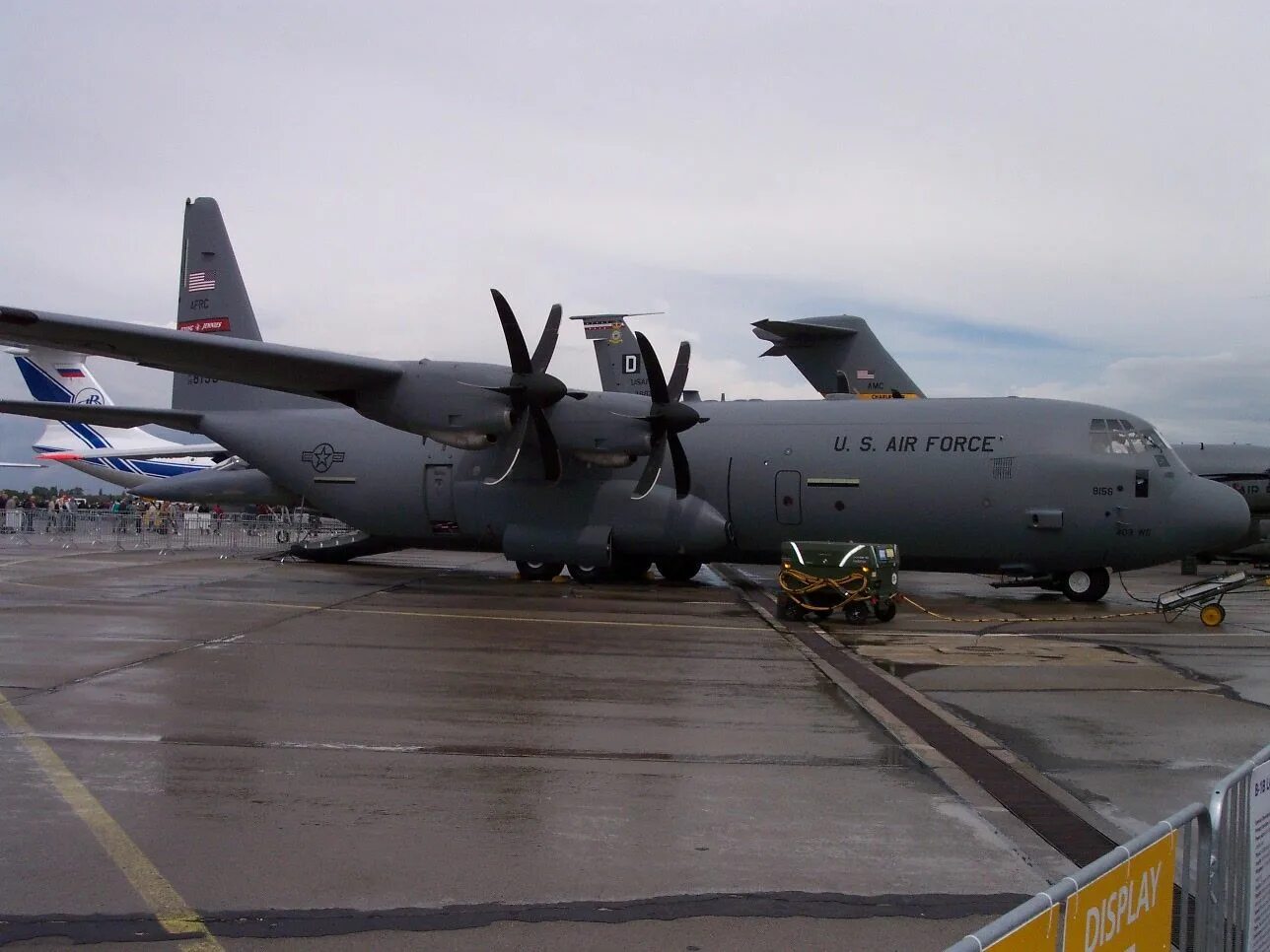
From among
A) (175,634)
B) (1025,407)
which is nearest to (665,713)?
(175,634)

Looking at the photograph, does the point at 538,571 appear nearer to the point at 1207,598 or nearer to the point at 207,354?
the point at 207,354

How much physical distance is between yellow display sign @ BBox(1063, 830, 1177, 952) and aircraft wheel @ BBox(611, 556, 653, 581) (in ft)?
62.8

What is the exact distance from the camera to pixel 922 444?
19.7 metres

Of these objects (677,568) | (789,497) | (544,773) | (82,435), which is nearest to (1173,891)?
(544,773)

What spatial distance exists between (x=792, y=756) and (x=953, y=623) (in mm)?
9563

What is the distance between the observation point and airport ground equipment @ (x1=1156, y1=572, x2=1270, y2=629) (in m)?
16.7

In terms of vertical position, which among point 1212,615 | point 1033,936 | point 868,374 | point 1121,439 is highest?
point 868,374

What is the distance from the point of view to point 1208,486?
61.5ft

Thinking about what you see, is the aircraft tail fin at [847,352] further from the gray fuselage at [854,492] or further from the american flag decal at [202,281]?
the american flag decal at [202,281]

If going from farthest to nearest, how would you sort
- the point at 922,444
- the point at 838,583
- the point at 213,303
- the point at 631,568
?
the point at 213,303
the point at 631,568
the point at 922,444
the point at 838,583

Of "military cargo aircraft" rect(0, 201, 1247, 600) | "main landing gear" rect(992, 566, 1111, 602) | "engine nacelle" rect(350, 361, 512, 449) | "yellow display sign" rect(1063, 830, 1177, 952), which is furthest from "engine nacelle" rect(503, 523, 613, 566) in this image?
"yellow display sign" rect(1063, 830, 1177, 952)

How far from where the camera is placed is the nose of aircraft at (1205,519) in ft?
60.1

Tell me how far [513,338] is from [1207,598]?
12326 millimetres

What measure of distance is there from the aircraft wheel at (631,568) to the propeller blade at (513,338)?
15.9 ft
